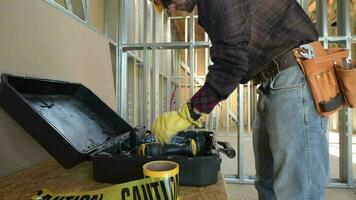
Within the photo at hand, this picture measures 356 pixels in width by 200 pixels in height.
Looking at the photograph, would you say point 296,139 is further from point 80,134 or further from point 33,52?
point 33,52

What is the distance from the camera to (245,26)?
768mm

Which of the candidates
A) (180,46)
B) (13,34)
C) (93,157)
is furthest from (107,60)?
(93,157)

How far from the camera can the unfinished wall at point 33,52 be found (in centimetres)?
99

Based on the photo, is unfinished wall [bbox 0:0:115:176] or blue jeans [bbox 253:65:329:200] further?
unfinished wall [bbox 0:0:115:176]

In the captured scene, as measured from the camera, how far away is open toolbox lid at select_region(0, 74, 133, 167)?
0.83 meters

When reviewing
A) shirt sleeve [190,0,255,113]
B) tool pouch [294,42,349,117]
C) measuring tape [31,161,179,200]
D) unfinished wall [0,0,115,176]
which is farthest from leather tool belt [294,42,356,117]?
unfinished wall [0,0,115,176]

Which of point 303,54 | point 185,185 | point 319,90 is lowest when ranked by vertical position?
point 185,185

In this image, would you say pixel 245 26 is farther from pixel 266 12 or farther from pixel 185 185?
pixel 185 185

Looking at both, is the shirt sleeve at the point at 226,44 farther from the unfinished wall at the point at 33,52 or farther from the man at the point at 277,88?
the unfinished wall at the point at 33,52

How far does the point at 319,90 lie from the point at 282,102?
4.8 inches

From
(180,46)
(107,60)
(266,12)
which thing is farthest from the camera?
(180,46)

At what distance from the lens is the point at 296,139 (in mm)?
873

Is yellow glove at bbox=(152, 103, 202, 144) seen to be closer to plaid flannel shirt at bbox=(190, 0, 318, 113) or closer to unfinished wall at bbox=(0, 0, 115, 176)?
plaid flannel shirt at bbox=(190, 0, 318, 113)

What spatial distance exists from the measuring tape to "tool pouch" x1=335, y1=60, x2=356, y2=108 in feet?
2.16
